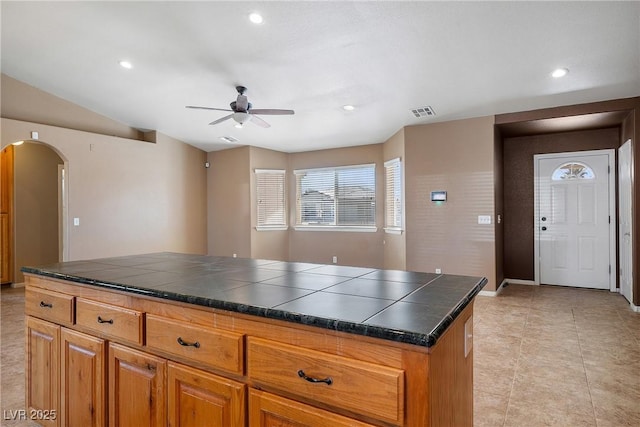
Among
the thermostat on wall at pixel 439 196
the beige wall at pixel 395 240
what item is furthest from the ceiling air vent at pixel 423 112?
the thermostat on wall at pixel 439 196

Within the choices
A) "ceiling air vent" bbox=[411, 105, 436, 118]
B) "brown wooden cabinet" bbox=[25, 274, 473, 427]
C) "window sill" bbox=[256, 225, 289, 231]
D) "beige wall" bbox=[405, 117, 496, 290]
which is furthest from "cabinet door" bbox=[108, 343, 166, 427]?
"window sill" bbox=[256, 225, 289, 231]

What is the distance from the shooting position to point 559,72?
380 centimetres

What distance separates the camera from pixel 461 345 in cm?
130

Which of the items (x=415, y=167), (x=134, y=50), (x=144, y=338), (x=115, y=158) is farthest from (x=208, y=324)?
(x=115, y=158)

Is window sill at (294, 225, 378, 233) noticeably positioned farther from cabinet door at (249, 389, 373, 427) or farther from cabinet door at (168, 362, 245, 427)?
cabinet door at (249, 389, 373, 427)

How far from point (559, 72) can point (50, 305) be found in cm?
488

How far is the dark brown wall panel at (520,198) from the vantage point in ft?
19.6

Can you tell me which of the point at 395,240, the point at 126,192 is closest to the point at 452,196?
the point at 395,240

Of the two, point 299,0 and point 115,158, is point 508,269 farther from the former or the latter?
point 115,158

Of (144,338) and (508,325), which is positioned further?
(508,325)

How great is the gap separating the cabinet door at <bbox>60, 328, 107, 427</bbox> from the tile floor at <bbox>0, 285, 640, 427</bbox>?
0.82 metres

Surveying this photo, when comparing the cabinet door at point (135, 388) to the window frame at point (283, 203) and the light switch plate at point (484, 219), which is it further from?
the window frame at point (283, 203)

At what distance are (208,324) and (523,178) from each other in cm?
627

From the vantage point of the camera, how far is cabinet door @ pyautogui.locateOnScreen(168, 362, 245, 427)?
1.21 metres
